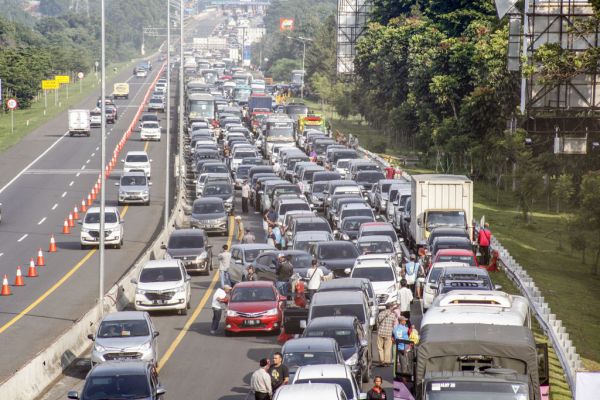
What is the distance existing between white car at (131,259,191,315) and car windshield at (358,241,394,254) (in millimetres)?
7295

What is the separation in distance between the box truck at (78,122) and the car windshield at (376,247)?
66738 millimetres

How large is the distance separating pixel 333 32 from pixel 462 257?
487 feet

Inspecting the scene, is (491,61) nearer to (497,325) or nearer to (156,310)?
(156,310)

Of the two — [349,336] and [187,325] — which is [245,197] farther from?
[349,336]

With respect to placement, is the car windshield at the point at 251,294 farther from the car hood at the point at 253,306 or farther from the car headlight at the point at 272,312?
the car headlight at the point at 272,312

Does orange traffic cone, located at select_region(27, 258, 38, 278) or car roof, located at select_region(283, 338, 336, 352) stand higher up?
car roof, located at select_region(283, 338, 336, 352)

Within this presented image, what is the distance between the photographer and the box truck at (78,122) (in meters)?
109

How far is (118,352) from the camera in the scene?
2989cm

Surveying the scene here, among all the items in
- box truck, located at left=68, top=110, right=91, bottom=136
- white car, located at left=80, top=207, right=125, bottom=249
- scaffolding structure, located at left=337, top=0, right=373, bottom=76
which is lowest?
white car, located at left=80, top=207, right=125, bottom=249

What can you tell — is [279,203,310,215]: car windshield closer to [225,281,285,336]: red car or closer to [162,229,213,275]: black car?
[162,229,213,275]: black car

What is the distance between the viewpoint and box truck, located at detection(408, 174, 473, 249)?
49031 millimetres

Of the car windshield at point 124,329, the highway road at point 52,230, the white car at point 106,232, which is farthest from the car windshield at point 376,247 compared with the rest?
the car windshield at point 124,329

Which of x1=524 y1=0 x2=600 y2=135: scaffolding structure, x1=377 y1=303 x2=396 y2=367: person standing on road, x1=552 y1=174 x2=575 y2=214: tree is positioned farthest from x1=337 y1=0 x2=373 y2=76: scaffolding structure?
x1=377 y1=303 x2=396 y2=367: person standing on road

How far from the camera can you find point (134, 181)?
69.5 metres
